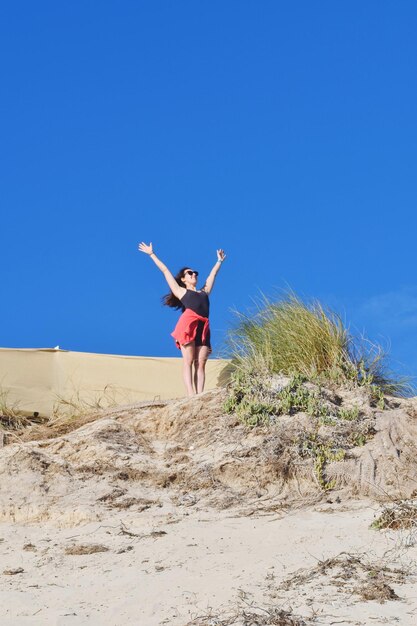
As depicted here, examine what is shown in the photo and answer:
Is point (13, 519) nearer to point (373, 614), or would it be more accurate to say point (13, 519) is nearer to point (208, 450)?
point (208, 450)

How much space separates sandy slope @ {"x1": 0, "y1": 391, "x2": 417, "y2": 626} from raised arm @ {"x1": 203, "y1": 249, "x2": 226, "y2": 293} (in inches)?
74.1

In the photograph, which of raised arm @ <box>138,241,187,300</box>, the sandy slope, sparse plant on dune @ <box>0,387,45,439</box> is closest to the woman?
raised arm @ <box>138,241,187,300</box>

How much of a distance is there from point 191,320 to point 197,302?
250 millimetres

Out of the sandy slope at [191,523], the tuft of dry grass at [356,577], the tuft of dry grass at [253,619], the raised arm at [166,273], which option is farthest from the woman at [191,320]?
the tuft of dry grass at [253,619]

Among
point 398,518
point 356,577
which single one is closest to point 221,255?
point 398,518

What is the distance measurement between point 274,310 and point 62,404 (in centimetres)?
296

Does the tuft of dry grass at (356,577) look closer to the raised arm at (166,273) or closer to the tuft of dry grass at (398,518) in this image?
the tuft of dry grass at (398,518)

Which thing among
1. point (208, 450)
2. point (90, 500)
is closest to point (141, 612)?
point (90, 500)

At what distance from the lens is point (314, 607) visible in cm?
589

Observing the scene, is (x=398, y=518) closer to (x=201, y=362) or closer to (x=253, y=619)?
(x=253, y=619)

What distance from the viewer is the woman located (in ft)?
37.1

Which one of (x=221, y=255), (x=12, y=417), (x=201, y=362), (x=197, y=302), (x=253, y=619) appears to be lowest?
(x=253, y=619)

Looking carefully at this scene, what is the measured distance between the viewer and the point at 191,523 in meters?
7.94

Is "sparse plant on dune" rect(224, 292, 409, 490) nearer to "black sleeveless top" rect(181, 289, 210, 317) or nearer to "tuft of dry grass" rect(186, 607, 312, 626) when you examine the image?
"black sleeveless top" rect(181, 289, 210, 317)
